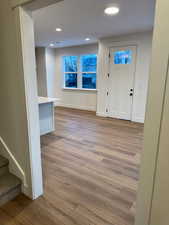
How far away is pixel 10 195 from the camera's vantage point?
179 cm

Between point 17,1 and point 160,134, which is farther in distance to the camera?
point 17,1

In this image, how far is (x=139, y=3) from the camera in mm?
2537

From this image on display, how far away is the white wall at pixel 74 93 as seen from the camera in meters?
6.16

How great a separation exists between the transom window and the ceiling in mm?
1782

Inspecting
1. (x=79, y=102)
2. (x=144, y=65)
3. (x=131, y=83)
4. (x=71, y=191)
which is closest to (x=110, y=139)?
(x=71, y=191)

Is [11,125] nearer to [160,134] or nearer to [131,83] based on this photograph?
[160,134]

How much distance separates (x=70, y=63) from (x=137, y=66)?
3202mm

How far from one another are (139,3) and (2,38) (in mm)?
2286

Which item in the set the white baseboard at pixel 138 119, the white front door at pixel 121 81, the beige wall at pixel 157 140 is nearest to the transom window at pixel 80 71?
the white front door at pixel 121 81

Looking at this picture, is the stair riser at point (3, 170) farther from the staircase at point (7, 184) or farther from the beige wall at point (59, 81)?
the beige wall at point (59, 81)

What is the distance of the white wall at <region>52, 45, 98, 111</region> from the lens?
20.2ft

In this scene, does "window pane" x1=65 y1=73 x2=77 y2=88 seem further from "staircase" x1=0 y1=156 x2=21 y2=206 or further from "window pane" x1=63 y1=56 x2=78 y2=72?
"staircase" x1=0 y1=156 x2=21 y2=206

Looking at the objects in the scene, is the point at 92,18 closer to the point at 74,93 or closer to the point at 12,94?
the point at 12,94

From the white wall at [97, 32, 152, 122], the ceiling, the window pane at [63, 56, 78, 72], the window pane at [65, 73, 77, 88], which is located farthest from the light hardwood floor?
the window pane at [63, 56, 78, 72]
